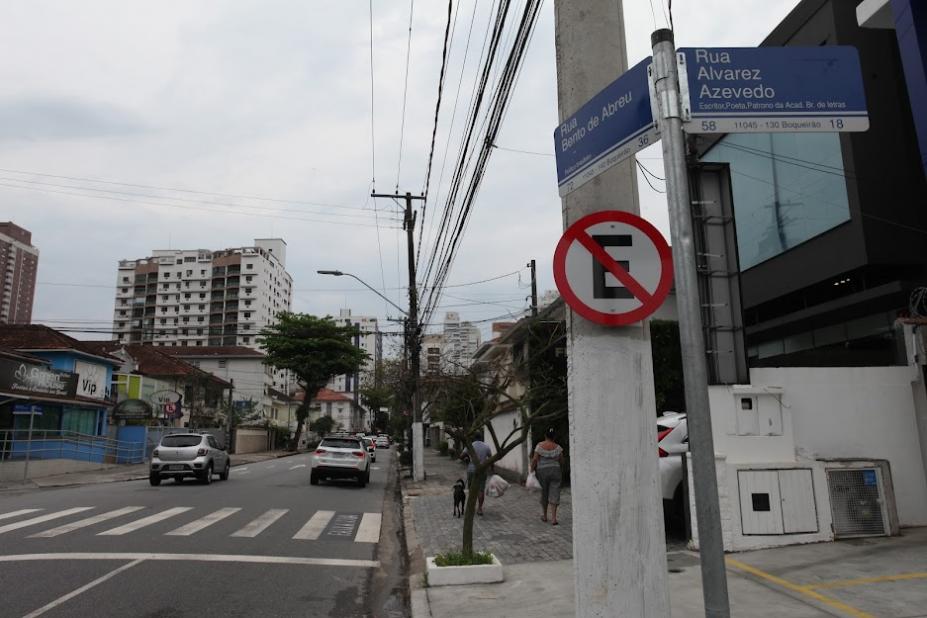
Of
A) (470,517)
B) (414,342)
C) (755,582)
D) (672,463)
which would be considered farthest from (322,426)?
(755,582)

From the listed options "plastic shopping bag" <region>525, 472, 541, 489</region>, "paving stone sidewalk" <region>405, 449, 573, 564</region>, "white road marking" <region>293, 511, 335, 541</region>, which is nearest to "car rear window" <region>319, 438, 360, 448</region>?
"paving stone sidewalk" <region>405, 449, 573, 564</region>

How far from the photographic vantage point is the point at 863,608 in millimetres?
5602

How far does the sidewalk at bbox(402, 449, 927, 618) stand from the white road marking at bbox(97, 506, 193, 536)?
4.68m

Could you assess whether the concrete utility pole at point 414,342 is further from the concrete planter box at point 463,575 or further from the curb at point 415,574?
the concrete planter box at point 463,575

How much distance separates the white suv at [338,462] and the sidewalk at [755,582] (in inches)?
449

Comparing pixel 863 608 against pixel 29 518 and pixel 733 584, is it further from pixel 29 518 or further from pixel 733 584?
pixel 29 518

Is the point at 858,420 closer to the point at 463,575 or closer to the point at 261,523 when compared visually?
the point at 463,575

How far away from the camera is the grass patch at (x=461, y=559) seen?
7.47 m

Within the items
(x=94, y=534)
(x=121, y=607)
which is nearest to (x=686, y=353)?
(x=121, y=607)

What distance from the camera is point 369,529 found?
12070mm

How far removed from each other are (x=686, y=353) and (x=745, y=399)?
6.78 metres

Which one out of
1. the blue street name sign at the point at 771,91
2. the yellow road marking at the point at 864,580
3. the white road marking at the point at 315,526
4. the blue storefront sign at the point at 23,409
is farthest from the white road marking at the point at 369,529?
the blue storefront sign at the point at 23,409

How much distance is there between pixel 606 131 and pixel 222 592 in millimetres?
6164

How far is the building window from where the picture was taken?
17.2 meters
